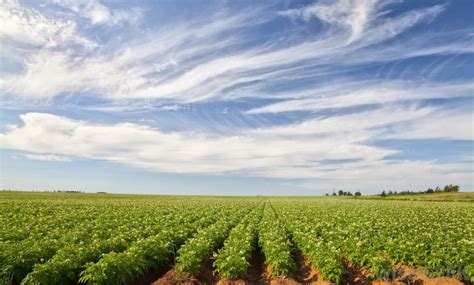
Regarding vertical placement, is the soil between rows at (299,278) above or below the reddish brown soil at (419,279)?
below

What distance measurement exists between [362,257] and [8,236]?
15.6 meters

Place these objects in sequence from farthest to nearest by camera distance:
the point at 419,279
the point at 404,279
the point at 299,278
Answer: the point at 299,278 < the point at 419,279 < the point at 404,279

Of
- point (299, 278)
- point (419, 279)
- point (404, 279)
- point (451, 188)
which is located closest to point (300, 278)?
point (299, 278)

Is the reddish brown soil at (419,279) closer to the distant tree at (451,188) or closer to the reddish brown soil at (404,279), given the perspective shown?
the reddish brown soil at (404,279)

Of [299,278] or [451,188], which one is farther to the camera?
[451,188]

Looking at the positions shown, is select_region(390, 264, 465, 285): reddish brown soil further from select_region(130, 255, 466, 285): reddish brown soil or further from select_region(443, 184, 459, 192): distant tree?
select_region(443, 184, 459, 192): distant tree

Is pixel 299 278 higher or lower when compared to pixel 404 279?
lower

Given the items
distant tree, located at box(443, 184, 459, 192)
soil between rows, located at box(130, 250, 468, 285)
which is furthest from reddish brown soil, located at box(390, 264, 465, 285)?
distant tree, located at box(443, 184, 459, 192)

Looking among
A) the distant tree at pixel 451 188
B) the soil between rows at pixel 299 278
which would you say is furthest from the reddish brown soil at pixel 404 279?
the distant tree at pixel 451 188

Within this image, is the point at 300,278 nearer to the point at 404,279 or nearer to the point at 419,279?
the point at 404,279

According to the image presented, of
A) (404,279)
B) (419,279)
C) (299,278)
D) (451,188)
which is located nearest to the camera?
(404,279)

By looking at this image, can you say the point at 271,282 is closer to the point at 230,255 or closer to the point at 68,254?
the point at 230,255

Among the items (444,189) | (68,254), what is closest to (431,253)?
(68,254)

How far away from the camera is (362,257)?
42.1 feet
